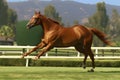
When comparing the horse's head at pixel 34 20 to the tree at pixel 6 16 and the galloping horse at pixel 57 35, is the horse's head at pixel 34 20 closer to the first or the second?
the galloping horse at pixel 57 35

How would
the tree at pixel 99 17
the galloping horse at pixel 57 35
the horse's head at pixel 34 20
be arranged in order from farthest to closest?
the tree at pixel 99 17
the horse's head at pixel 34 20
the galloping horse at pixel 57 35

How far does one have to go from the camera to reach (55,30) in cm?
1107

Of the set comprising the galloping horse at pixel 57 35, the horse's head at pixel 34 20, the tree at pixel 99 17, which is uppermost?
the horse's head at pixel 34 20

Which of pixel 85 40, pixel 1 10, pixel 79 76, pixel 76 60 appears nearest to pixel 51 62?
pixel 76 60

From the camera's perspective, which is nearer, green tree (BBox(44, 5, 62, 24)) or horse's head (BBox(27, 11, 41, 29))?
horse's head (BBox(27, 11, 41, 29))

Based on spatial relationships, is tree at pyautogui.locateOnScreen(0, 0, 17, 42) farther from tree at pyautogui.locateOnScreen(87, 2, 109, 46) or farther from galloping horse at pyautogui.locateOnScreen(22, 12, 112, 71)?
galloping horse at pyautogui.locateOnScreen(22, 12, 112, 71)

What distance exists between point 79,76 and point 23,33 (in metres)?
16.5

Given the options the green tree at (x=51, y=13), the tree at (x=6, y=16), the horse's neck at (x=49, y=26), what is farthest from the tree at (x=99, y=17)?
the horse's neck at (x=49, y=26)

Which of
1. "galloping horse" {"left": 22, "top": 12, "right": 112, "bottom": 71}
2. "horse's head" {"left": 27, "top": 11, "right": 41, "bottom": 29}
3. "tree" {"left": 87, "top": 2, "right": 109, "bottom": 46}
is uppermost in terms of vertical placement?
"horse's head" {"left": 27, "top": 11, "right": 41, "bottom": 29}

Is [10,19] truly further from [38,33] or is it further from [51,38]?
[51,38]

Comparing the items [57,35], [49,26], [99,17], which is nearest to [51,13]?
[99,17]

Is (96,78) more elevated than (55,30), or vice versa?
(55,30)

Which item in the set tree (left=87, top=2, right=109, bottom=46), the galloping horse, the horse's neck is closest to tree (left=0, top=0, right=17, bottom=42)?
tree (left=87, top=2, right=109, bottom=46)

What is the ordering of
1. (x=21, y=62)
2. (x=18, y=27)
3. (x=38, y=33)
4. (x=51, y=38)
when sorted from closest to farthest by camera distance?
(x=51, y=38), (x=21, y=62), (x=38, y=33), (x=18, y=27)
